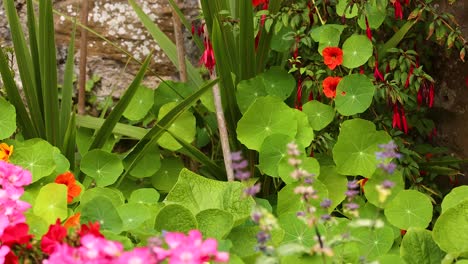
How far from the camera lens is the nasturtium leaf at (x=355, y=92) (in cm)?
269

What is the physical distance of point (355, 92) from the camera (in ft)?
8.83

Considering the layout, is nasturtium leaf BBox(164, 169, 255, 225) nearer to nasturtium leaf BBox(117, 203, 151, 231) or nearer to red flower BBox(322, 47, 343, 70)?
nasturtium leaf BBox(117, 203, 151, 231)

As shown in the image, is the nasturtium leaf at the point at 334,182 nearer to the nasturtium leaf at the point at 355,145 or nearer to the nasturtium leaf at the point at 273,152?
the nasturtium leaf at the point at 355,145

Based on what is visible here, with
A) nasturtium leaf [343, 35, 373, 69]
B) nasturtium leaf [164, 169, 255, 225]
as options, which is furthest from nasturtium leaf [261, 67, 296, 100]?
nasturtium leaf [164, 169, 255, 225]

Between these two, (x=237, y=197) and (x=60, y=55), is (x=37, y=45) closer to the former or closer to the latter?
(x=60, y=55)

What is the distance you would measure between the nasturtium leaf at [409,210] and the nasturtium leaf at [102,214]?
0.92 meters

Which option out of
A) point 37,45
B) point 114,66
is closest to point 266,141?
point 37,45

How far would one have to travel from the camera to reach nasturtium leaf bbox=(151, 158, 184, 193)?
289 centimetres

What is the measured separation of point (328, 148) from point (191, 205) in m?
0.76

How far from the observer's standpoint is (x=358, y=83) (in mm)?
2699

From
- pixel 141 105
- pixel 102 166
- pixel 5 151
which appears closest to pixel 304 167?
pixel 102 166

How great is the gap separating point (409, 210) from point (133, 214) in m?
0.91

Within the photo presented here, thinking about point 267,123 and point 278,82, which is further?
point 278,82

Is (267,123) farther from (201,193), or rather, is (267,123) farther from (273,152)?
(201,193)
